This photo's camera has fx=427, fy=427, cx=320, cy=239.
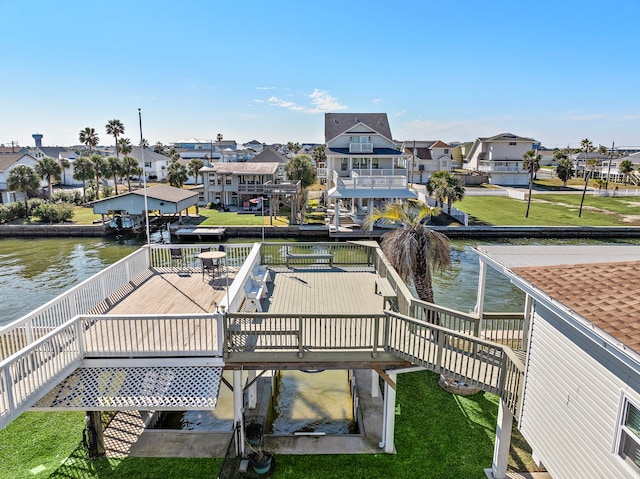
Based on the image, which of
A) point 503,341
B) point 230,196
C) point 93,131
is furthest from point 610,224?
point 93,131

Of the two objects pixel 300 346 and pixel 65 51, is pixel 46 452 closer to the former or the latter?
pixel 300 346

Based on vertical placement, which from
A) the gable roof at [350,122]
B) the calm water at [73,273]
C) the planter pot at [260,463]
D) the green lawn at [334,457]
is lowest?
the calm water at [73,273]

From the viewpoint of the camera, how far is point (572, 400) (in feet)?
18.4

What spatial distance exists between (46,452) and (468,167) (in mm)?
76378

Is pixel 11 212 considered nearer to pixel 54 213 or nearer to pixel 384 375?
pixel 54 213

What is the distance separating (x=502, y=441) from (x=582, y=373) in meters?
2.72

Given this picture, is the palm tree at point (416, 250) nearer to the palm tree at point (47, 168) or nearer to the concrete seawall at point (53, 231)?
the concrete seawall at point (53, 231)

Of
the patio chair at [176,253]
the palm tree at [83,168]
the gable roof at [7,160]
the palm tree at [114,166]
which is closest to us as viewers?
the patio chair at [176,253]

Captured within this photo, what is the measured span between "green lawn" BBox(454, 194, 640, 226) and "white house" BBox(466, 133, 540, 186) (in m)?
11.9

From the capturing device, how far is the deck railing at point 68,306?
25.1 ft

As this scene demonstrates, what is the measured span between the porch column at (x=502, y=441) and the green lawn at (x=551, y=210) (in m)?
29.3

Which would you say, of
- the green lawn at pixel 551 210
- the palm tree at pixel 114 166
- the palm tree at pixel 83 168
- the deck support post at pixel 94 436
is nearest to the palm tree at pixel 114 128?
the palm tree at pixel 114 166

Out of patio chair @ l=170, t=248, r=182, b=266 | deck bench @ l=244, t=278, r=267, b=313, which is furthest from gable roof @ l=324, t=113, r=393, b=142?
deck bench @ l=244, t=278, r=267, b=313

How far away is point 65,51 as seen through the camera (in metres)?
21.2
